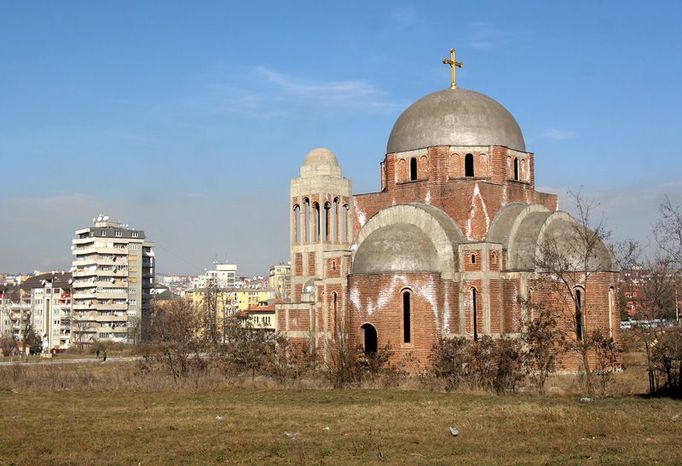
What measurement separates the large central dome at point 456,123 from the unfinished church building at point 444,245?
49 millimetres

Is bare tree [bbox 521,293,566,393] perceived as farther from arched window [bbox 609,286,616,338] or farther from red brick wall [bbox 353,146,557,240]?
red brick wall [bbox 353,146,557,240]

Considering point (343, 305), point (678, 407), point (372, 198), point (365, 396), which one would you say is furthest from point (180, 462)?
point (372, 198)

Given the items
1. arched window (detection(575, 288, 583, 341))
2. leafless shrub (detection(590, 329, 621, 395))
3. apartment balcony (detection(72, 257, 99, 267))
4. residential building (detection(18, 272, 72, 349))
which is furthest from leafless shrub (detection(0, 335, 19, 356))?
leafless shrub (detection(590, 329, 621, 395))

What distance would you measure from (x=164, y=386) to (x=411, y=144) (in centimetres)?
1609

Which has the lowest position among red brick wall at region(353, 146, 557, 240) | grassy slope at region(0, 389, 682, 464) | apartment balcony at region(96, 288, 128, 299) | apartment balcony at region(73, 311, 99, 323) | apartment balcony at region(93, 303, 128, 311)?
grassy slope at region(0, 389, 682, 464)

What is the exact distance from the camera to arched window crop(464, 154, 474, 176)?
36656 millimetres

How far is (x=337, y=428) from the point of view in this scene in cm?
1775

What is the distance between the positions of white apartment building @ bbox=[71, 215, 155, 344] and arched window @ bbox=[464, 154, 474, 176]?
2877 inches

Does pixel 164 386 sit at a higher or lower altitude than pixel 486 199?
lower

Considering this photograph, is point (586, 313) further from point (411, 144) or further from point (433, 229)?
point (411, 144)

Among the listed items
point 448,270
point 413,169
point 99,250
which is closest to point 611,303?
point 448,270

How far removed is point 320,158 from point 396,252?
1725 cm

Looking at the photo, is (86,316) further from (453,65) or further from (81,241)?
(453,65)

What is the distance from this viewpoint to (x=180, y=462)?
14555 millimetres
